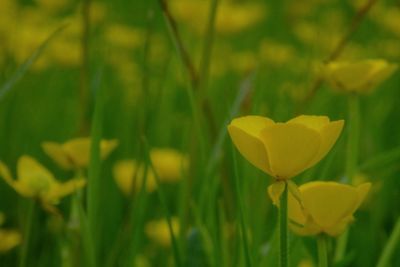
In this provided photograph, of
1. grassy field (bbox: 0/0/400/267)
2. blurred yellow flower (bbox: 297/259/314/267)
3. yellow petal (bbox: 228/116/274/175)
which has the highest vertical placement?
yellow petal (bbox: 228/116/274/175)

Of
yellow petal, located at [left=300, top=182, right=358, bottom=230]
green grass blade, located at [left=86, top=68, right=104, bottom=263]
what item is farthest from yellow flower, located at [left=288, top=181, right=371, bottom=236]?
green grass blade, located at [left=86, top=68, right=104, bottom=263]

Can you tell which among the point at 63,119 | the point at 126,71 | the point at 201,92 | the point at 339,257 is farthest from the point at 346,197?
the point at 126,71

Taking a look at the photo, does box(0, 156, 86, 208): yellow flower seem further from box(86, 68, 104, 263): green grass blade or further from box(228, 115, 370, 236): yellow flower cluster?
box(228, 115, 370, 236): yellow flower cluster

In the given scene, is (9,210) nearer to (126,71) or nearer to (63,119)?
(63,119)

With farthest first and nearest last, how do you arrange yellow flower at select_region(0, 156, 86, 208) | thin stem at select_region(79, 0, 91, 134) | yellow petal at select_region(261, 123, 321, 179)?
thin stem at select_region(79, 0, 91, 134) → yellow flower at select_region(0, 156, 86, 208) → yellow petal at select_region(261, 123, 321, 179)

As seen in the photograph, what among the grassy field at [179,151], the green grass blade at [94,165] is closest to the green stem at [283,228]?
the grassy field at [179,151]

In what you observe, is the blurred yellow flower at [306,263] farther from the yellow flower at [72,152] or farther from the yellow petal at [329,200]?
the yellow petal at [329,200]
